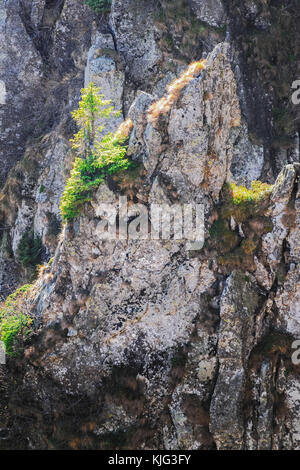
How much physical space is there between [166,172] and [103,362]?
20.0ft

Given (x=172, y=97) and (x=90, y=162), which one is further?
(x=90, y=162)

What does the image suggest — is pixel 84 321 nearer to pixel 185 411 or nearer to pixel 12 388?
pixel 12 388

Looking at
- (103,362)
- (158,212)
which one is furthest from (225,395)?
(158,212)

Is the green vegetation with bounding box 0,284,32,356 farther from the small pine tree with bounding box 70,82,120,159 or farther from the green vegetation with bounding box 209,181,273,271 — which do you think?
the green vegetation with bounding box 209,181,273,271

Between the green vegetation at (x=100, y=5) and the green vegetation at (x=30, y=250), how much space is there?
11151 mm

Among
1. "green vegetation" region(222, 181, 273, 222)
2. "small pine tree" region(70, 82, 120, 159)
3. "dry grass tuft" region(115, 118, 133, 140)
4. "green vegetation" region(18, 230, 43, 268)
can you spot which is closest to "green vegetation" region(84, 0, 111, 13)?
"small pine tree" region(70, 82, 120, 159)

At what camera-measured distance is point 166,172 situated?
13.6 metres

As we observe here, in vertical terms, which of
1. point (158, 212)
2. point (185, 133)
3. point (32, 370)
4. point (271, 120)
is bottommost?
point (32, 370)

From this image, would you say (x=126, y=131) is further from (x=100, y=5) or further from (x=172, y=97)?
(x=100, y=5)

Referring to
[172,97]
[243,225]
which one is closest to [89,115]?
[172,97]

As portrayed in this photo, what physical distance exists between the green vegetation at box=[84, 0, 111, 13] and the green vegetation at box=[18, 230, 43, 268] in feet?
36.6

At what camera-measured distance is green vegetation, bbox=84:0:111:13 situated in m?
21.1

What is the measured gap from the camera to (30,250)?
20.3m

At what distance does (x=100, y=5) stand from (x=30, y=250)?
12072 millimetres
